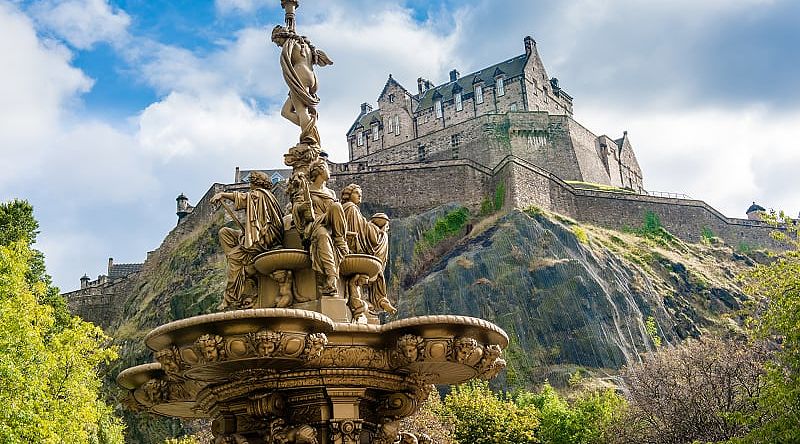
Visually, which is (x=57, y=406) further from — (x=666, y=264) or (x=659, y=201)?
(x=659, y=201)

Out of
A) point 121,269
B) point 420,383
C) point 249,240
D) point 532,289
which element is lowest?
point 420,383

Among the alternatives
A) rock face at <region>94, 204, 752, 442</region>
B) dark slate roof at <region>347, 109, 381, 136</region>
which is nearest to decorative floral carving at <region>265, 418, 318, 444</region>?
rock face at <region>94, 204, 752, 442</region>

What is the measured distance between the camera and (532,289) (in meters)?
52.0

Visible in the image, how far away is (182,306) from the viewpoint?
56.4 metres

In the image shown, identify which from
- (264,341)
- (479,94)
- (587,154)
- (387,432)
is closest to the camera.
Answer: (264,341)

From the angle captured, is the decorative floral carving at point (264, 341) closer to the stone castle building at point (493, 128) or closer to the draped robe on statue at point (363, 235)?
the draped robe on statue at point (363, 235)

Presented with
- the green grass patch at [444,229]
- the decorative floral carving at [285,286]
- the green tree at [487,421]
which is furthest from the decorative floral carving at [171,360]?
the green grass patch at [444,229]

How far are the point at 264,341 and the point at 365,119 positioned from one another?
81.3m

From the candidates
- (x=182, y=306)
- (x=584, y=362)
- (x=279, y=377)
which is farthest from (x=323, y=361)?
(x=182, y=306)

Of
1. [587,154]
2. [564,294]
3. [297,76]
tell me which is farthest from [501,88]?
[297,76]

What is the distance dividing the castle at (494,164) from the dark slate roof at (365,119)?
152 mm

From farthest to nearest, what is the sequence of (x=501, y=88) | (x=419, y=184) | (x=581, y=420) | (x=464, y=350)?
1. (x=501, y=88)
2. (x=419, y=184)
3. (x=581, y=420)
4. (x=464, y=350)

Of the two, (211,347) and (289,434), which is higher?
(211,347)

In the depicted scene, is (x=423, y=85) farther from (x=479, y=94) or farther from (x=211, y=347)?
(x=211, y=347)
